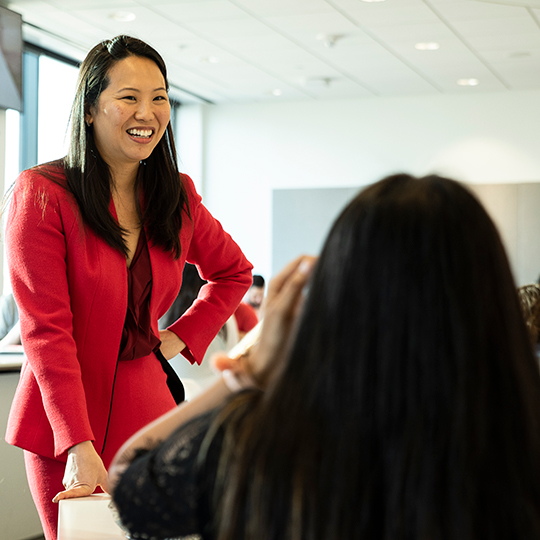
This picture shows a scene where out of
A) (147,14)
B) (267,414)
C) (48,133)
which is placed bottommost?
(267,414)

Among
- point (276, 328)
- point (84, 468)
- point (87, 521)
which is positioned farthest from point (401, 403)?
point (84, 468)

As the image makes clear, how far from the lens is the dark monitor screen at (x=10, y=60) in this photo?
5312 millimetres

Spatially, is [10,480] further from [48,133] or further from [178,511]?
[48,133]

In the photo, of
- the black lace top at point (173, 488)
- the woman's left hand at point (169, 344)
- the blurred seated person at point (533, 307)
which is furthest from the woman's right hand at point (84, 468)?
the blurred seated person at point (533, 307)

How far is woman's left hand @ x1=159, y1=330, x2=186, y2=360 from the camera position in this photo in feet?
5.20

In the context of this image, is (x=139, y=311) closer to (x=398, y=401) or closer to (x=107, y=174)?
(x=107, y=174)

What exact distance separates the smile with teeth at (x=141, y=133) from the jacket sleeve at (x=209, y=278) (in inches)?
7.0

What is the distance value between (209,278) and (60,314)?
53cm

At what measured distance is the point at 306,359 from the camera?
739 millimetres

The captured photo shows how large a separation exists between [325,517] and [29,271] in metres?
0.78

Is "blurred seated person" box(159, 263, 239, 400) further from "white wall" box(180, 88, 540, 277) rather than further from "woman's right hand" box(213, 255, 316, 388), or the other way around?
"white wall" box(180, 88, 540, 277)

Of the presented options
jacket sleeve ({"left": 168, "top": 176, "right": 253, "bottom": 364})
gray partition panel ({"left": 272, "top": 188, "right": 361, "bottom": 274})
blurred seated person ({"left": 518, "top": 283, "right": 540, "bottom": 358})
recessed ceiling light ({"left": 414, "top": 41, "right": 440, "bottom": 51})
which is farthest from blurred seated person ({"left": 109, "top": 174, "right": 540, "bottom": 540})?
gray partition panel ({"left": 272, "top": 188, "right": 361, "bottom": 274})

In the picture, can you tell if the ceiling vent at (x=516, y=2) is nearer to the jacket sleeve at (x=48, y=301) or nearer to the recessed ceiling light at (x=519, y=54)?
the recessed ceiling light at (x=519, y=54)

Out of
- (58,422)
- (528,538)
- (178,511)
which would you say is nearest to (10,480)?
(58,422)
